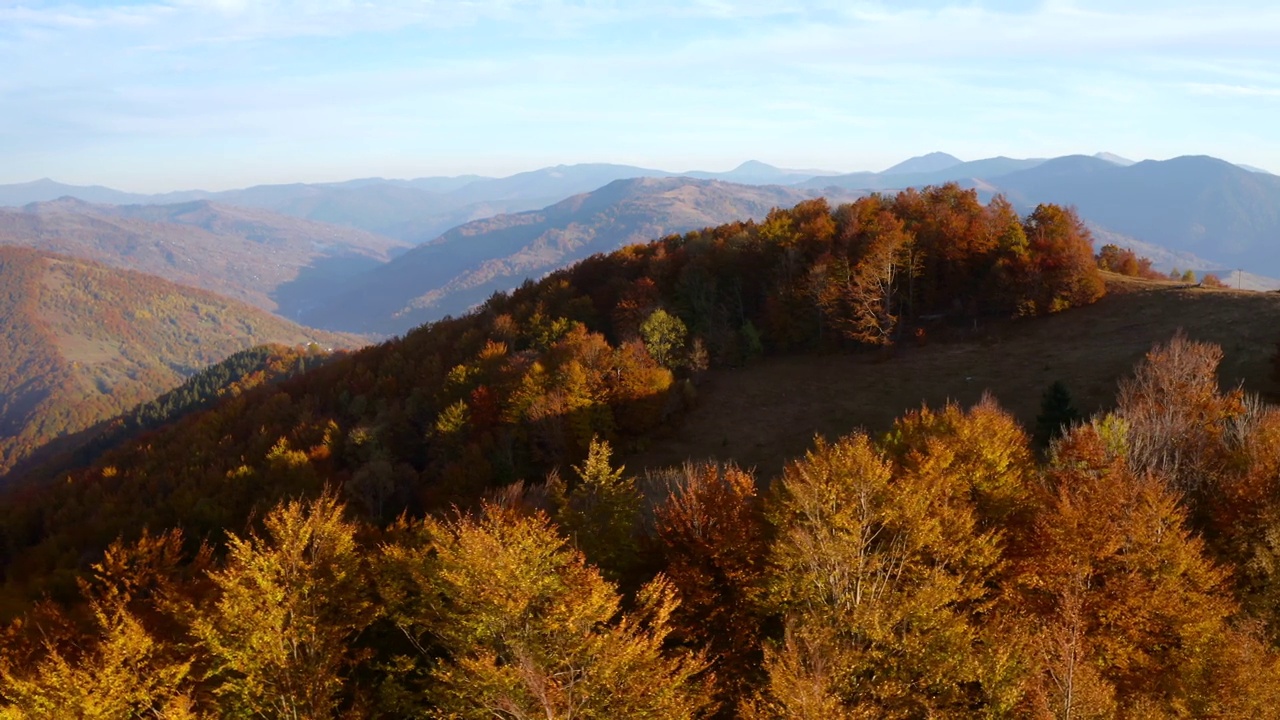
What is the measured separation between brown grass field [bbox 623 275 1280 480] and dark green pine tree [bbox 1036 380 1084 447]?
2702 mm

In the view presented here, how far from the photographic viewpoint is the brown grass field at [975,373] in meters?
45.1

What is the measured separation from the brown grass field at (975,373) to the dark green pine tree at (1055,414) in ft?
8.86

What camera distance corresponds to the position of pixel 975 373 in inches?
1976

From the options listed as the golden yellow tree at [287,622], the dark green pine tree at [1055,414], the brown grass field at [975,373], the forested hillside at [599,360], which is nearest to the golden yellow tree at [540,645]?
the golden yellow tree at [287,622]

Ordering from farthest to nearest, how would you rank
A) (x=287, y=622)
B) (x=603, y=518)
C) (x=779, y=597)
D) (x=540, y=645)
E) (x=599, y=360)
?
(x=599, y=360)
(x=603, y=518)
(x=779, y=597)
(x=287, y=622)
(x=540, y=645)

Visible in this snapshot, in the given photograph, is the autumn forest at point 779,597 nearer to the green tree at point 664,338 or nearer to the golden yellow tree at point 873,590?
the golden yellow tree at point 873,590

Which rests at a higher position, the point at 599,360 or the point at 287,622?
the point at 599,360

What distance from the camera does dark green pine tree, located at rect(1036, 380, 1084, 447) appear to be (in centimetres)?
3862

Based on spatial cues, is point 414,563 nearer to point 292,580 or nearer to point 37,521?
point 292,580

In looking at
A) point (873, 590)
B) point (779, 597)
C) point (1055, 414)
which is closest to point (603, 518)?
point (779, 597)

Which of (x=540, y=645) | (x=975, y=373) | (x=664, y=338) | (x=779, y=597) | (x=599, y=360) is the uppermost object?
(x=664, y=338)

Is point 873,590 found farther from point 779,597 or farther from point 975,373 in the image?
point 975,373

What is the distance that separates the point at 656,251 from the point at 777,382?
1038 inches

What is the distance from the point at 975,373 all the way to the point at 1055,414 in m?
11.5
